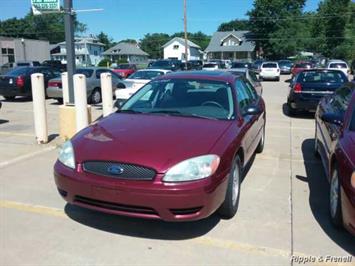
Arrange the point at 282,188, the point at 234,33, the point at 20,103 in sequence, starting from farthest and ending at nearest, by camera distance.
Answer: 1. the point at 234,33
2. the point at 20,103
3. the point at 282,188

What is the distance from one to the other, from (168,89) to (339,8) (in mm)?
65065

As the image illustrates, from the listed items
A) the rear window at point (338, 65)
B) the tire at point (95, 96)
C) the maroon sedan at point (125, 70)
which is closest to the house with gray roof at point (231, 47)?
the rear window at point (338, 65)

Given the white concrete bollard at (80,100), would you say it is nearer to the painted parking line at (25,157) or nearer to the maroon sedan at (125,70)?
the painted parking line at (25,157)

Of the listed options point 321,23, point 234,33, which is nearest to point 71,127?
point 321,23

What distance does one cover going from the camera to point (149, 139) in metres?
4.28

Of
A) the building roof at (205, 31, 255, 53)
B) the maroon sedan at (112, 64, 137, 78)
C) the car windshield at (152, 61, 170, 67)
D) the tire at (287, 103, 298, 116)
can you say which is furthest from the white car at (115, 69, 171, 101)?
the building roof at (205, 31, 255, 53)

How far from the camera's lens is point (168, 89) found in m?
5.71

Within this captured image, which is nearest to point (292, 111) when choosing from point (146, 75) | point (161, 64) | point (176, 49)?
point (146, 75)

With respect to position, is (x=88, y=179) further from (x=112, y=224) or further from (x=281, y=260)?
(x=281, y=260)

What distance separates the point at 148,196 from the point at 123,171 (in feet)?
1.11

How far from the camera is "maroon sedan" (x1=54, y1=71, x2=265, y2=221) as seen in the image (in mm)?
3783

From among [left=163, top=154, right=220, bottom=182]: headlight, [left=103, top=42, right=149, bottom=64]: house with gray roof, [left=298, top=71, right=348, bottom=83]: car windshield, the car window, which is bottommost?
[left=163, top=154, right=220, bottom=182]: headlight

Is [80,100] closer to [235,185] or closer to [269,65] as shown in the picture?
[235,185]

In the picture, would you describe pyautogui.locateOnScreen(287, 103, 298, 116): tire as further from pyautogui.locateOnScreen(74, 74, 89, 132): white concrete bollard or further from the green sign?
the green sign
